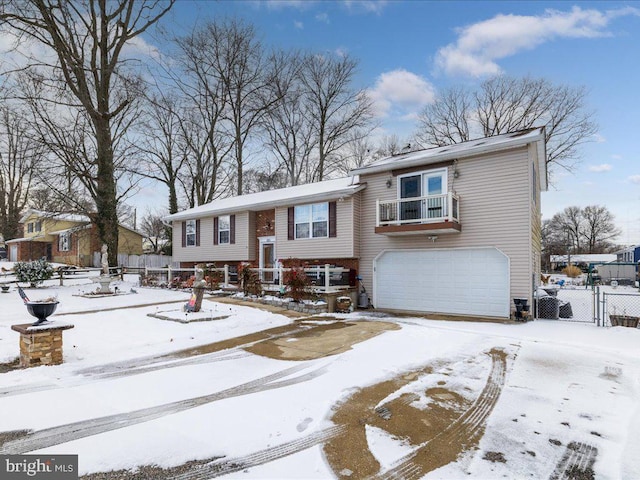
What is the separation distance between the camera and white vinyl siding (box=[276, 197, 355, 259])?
43.7ft

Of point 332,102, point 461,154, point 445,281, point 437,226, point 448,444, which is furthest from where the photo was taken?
point 332,102

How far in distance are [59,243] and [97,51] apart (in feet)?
70.2

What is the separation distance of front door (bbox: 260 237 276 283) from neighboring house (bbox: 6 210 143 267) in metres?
20.1

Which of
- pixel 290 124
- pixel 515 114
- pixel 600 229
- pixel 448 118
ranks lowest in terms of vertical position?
pixel 600 229

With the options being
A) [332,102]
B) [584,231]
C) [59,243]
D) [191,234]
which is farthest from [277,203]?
[584,231]

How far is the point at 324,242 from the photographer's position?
13.9 metres

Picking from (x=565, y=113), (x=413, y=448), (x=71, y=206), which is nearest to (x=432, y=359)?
(x=413, y=448)

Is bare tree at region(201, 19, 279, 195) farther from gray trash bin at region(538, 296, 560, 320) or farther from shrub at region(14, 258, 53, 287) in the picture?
gray trash bin at region(538, 296, 560, 320)

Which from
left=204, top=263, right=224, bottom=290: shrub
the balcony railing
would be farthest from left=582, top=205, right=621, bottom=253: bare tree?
left=204, top=263, right=224, bottom=290: shrub

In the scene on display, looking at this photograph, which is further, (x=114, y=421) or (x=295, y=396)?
(x=295, y=396)

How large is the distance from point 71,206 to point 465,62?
882 inches

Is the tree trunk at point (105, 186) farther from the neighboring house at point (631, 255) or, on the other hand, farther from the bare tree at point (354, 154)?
the neighboring house at point (631, 255)

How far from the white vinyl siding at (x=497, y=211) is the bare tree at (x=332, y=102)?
1672cm

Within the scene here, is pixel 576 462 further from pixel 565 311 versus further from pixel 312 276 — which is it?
pixel 312 276
